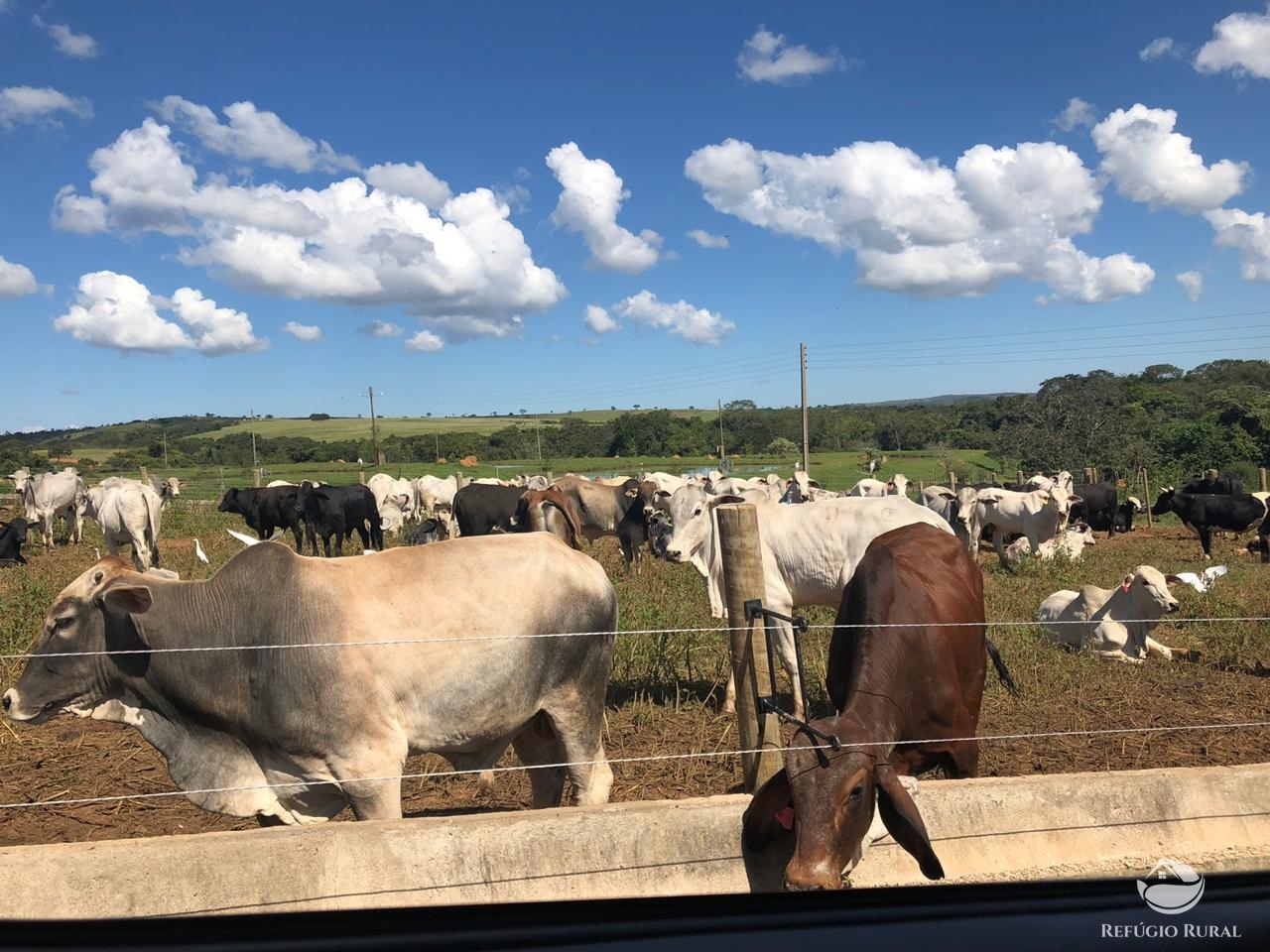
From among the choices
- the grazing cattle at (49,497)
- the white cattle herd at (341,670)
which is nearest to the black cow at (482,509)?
the grazing cattle at (49,497)

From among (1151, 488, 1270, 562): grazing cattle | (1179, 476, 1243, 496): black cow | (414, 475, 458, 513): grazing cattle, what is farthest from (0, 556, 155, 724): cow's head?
(414, 475, 458, 513): grazing cattle

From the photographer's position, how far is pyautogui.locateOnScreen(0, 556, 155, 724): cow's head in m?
4.10

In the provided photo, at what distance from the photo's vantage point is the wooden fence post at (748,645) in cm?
435

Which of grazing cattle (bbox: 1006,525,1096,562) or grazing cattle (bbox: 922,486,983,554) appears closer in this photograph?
grazing cattle (bbox: 1006,525,1096,562)

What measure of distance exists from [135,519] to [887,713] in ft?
54.3

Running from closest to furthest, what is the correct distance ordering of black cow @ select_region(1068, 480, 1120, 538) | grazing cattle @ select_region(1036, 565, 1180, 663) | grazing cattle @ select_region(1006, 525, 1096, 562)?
grazing cattle @ select_region(1036, 565, 1180, 663) < grazing cattle @ select_region(1006, 525, 1096, 562) < black cow @ select_region(1068, 480, 1120, 538)

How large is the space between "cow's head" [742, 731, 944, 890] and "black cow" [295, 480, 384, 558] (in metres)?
17.9

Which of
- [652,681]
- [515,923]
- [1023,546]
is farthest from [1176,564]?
[515,923]

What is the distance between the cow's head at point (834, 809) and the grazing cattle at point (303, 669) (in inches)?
Result: 63.9

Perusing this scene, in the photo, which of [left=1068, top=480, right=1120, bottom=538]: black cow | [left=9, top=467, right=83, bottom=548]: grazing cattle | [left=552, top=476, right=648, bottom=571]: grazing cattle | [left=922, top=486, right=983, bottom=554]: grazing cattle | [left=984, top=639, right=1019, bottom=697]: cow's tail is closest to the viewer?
[left=984, top=639, right=1019, bottom=697]: cow's tail

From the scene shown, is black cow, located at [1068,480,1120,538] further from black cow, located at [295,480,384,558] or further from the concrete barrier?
the concrete barrier

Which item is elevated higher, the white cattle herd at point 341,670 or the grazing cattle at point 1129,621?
the white cattle herd at point 341,670

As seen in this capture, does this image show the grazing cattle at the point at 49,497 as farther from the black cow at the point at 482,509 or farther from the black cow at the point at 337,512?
the black cow at the point at 482,509

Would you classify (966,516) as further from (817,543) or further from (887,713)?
(887,713)
